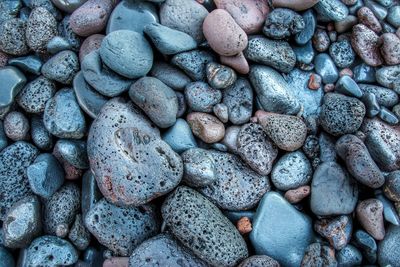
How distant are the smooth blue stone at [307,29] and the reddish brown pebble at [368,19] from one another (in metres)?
0.33

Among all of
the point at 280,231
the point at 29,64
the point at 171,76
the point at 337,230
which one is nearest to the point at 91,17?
the point at 29,64

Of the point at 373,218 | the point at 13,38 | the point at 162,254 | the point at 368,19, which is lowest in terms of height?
the point at 162,254

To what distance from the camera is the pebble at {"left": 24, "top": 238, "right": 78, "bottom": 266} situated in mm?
2309

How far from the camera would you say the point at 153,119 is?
7.88ft

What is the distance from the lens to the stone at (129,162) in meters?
2.23

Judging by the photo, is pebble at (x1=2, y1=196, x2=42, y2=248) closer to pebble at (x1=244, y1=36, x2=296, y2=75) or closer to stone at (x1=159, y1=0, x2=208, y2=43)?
stone at (x1=159, y1=0, x2=208, y2=43)

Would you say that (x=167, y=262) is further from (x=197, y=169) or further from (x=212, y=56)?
(x=212, y=56)

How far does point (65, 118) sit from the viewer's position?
246cm

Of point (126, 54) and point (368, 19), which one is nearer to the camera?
point (126, 54)

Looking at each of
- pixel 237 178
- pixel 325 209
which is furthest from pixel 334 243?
pixel 237 178

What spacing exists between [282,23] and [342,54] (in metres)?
0.48

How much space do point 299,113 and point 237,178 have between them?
0.59m

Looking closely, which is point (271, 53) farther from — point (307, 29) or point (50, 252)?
point (50, 252)

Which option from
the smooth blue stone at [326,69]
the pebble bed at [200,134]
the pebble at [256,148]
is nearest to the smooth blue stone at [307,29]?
the pebble bed at [200,134]
